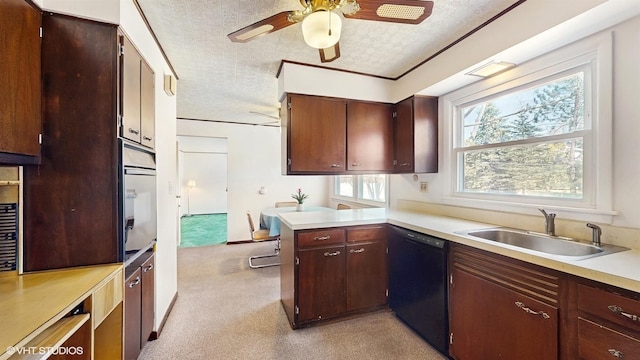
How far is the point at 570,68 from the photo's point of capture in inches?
67.4

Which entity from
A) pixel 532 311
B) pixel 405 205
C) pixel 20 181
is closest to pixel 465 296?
pixel 532 311

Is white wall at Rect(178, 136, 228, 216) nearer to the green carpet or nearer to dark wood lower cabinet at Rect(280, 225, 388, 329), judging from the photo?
the green carpet

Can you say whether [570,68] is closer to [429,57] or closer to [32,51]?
[429,57]

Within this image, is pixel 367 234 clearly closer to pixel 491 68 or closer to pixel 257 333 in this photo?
pixel 257 333

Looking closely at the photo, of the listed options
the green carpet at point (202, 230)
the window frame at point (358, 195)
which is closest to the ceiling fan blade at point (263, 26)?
the window frame at point (358, 195)

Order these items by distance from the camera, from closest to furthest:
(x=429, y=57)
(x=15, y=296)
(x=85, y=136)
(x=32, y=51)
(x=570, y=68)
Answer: (x=15, y=296) → (x=32, y=51) → (x=85, y=136) → (x=570, y=68) → (x=429, y=57)

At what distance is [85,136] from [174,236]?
61.1 inches

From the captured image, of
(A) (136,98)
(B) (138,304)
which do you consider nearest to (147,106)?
(A) (136,98)

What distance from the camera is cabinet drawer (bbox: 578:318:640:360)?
1.01m

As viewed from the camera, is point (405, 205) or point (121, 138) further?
point (405, 205)

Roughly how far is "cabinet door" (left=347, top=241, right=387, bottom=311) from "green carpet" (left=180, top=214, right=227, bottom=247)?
3.75 meters

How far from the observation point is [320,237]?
2.27m

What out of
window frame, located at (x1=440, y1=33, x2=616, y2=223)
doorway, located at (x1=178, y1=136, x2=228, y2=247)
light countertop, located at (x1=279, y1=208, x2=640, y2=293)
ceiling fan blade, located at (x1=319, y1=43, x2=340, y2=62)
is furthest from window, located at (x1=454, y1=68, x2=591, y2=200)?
doorway, located at (x1=178, y1=136, x2=228, y2=247)

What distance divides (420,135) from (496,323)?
180 cm
